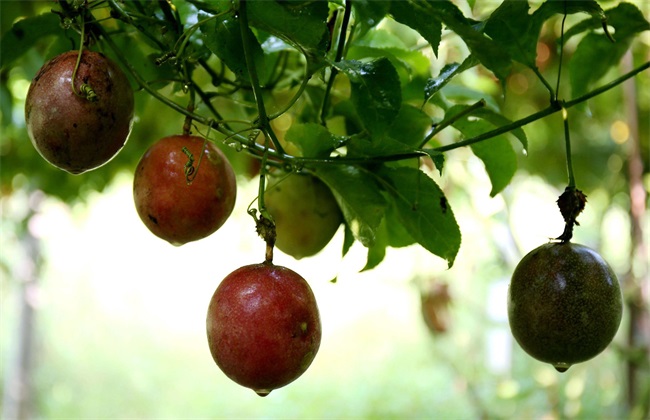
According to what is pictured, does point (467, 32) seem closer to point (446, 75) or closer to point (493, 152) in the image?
point (446, 75)

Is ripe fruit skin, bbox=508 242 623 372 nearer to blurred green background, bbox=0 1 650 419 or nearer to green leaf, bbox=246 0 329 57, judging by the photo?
green leaf, bbox=246 0 329 57

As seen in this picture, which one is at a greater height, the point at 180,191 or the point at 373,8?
the point at 373,8

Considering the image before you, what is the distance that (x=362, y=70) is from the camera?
20.5 inches

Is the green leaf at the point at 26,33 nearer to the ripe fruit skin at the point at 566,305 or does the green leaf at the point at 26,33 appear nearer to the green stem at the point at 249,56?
the green stem at the point at 249,56

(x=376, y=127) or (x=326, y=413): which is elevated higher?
(x=376, y=127)

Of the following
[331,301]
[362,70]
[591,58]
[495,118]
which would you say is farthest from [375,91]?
[331,301]

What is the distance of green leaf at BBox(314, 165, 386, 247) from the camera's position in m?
0.60

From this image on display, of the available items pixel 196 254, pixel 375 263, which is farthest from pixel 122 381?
pixel 375 263

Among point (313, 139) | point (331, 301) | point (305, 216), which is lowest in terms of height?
point (331, 301)

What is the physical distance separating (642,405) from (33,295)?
1849 mm

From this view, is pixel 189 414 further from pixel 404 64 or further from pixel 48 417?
pixel 404 64

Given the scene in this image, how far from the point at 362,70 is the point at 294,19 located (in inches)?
2.6

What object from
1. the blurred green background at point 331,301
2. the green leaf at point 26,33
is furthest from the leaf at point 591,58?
the blurred green background at point 331,301

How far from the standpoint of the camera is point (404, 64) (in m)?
0.66
